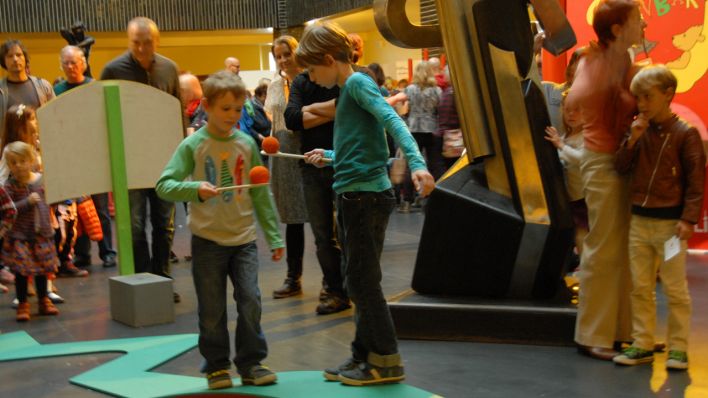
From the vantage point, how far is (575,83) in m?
4.30

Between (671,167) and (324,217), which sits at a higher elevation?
(671,167)

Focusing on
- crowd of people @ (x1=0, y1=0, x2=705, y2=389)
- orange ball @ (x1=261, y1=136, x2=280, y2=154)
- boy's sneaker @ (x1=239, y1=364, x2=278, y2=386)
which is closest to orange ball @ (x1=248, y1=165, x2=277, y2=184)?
crowd of people @ (x1=0, y1=0, x2=705, y2=389)

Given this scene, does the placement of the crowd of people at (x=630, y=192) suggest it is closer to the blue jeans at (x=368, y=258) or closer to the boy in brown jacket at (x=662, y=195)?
the boy in brown jacket at (x=662, y=195)

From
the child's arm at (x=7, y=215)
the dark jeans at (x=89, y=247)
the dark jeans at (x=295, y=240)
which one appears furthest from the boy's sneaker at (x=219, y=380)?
the dark jeans at (x=89, y=247)

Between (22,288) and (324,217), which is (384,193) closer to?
(324,217)

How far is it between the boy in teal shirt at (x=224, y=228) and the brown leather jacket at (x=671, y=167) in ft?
5.20

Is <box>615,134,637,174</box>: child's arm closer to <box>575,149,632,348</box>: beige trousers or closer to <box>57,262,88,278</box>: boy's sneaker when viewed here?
<box>575,149,632,348</box>: beige trousers

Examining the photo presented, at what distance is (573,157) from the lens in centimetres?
429

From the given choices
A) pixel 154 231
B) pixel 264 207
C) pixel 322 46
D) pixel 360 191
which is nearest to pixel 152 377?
pixel 264 207

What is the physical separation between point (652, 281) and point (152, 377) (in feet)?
7.34

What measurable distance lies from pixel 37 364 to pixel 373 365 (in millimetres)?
1742

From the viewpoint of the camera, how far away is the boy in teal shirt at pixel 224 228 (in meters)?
3.77

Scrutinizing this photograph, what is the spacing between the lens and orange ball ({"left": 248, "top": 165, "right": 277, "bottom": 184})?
363 centimetres

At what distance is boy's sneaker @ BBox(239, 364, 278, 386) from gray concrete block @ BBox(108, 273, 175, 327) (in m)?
1.48
